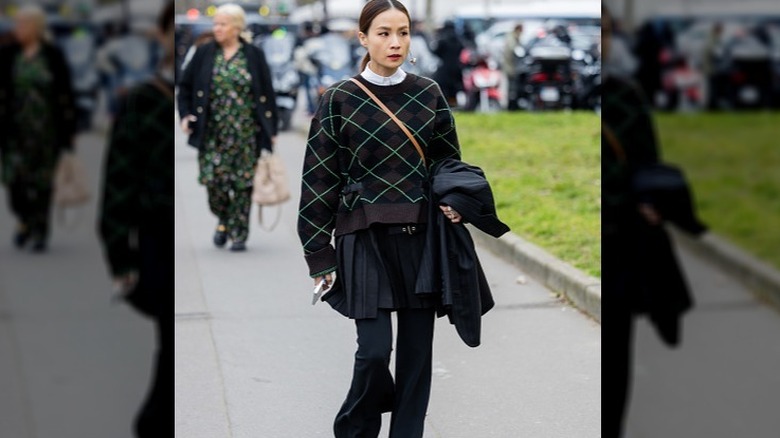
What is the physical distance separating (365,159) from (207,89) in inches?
192

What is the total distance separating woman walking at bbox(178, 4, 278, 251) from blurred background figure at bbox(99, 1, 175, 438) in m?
6.66

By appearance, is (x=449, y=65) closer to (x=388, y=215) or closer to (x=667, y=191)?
(x=388, y=215)

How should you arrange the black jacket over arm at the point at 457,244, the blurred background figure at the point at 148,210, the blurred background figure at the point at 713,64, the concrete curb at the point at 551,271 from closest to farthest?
the blurred background figure at the point at 713,64 < the blurred background figure at the point at 148,210 < the black jacket over arm at the point at 457,244 < the concrete curb at the point at 551,271

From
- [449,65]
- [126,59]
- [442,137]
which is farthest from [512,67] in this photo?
[126,59]

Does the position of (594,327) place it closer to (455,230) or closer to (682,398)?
(455,230)

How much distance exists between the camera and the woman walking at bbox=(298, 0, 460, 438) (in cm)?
439

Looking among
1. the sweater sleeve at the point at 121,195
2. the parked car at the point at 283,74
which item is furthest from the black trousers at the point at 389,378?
the parked car at the point at 283,74

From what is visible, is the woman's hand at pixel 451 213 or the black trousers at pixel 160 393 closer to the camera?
the black trousers at pixel 160 393

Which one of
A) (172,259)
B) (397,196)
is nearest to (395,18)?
(397,196)

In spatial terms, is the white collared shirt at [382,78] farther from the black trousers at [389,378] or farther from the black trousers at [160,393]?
the black trousers at [160,393]

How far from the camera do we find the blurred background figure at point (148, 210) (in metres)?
2.13

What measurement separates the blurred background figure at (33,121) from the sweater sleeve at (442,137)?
7.99 feet

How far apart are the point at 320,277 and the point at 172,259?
2055 millimetres

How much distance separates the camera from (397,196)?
173 inches
